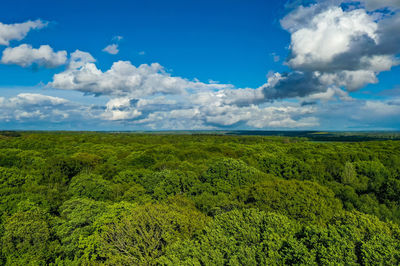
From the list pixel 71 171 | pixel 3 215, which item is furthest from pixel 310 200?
pixel 71 171

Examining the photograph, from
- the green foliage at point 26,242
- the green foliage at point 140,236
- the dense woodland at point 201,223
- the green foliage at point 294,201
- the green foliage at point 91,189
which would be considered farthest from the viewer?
the green foliage at point 91,189

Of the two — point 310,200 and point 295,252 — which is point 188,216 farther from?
point 310,200

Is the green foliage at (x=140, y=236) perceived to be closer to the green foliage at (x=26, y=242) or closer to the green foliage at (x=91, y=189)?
the green foliage at (x=26, y=242)

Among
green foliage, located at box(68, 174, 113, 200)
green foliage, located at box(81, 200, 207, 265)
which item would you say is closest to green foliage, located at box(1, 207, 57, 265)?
green foliage, located at box(81, 200, 207, 265)

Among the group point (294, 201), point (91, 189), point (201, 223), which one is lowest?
point (91, 189)

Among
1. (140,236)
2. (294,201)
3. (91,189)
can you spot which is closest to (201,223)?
(140,236)

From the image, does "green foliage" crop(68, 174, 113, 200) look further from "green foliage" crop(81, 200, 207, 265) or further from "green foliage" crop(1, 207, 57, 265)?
"green foliage" crop(81, 200, 207, 265)

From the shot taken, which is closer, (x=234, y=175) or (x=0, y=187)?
(x=0, y=187)

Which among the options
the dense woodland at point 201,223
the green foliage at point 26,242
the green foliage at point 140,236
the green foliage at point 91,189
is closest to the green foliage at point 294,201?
the dense woodland at point 201,223

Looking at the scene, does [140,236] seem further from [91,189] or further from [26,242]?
[91,189]

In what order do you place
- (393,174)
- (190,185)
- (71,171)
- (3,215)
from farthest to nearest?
(71,171) < (393,174) < (190,185) < (3,215)

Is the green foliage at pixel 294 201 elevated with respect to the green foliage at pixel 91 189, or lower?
elevated
